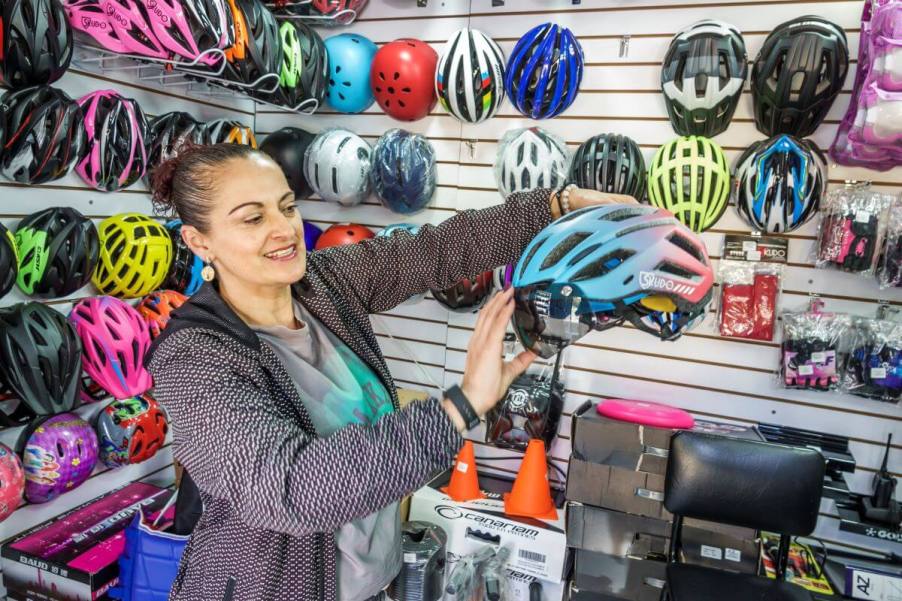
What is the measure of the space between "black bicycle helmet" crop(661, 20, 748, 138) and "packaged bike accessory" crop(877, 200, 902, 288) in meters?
0.77

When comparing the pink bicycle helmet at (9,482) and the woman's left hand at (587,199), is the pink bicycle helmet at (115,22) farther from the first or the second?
the woman's left hand at (587,199)

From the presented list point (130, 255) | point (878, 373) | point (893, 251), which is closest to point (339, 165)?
point (130, 255)

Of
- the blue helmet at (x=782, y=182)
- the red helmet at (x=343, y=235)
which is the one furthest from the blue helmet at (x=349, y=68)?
the blue helmet at (x=782, y=182)

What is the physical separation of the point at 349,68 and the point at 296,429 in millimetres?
2639

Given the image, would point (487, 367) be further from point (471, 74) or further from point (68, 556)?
point (68, 556)

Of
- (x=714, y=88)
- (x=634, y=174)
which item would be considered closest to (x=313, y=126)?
(x=634, y=174)

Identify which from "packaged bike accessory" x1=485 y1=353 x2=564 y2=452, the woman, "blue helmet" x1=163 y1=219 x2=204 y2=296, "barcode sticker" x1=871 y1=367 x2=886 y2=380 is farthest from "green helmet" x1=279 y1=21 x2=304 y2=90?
"barcode sticker" x1=871 y1=367 x2=886 y2=380

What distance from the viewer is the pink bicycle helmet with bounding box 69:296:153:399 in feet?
7.87

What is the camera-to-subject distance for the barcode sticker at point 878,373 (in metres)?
2.38

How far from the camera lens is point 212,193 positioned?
1.22 m

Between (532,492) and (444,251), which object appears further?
(532,492)

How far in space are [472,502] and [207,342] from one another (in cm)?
221

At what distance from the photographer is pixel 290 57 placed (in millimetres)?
2855

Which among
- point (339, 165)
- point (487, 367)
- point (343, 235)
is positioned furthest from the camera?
point (343, 235)
